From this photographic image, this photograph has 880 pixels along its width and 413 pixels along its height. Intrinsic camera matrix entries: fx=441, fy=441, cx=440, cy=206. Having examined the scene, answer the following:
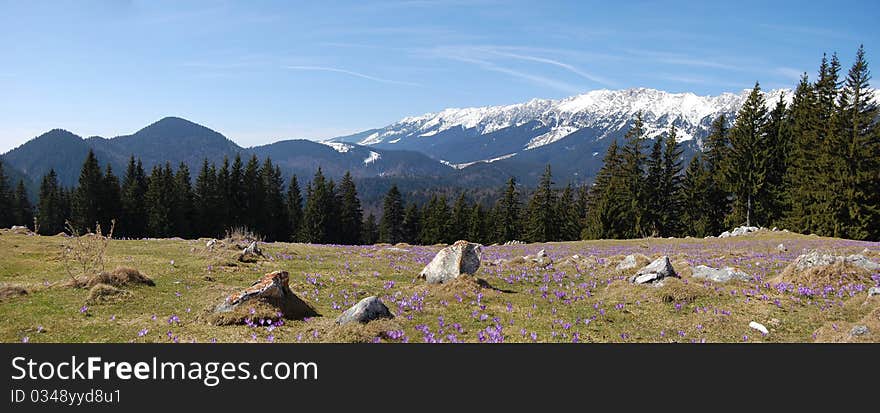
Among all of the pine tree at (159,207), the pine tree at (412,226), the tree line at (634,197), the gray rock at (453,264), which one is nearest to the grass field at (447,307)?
the gray rock at (453,264)

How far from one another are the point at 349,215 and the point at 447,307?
3226 inches

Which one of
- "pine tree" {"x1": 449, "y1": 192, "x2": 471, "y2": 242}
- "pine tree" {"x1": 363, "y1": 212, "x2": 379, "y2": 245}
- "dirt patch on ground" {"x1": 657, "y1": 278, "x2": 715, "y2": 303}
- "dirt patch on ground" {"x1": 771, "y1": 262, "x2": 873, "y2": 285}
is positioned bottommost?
"pine tree" {"x1": 363, "y1": 212, "x2": 379, "y2": 245}

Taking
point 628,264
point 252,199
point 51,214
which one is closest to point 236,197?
point 252,199

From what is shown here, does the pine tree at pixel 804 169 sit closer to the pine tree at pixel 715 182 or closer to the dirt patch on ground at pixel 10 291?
the pine tree at pixel 715 182

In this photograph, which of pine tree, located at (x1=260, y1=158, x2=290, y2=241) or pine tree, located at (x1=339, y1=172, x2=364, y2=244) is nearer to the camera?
pine tree, located at (x1=260, y1=158, x2=290, y2=241)

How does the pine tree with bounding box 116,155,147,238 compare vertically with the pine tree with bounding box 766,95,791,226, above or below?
below

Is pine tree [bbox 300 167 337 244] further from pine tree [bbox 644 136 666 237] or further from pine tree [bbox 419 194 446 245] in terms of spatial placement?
pine tree [bbox 644 136 666 237]

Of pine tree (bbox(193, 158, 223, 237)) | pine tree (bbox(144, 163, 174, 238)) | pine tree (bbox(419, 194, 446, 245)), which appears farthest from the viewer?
pine tree (bbox(419, 194, 446, 245))

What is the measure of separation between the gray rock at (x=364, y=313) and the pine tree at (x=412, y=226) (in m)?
86.3

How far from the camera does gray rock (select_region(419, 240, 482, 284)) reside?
1517cm

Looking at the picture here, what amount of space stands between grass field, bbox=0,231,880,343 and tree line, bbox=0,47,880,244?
13.3 m

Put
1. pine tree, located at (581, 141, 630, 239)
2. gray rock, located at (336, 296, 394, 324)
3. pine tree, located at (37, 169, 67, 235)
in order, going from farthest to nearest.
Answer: pine tree, located at (37, 169, 67, 235), pine tree, located at (581, 141, 630, 239), gray rock, located at (336, 296, 394, 324)

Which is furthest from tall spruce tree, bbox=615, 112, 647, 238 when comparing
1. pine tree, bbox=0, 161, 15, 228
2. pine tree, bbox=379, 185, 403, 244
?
pine tree, bbox=0, 161, 15, 228

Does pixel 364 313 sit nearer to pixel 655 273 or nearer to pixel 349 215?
pixel 655 273
